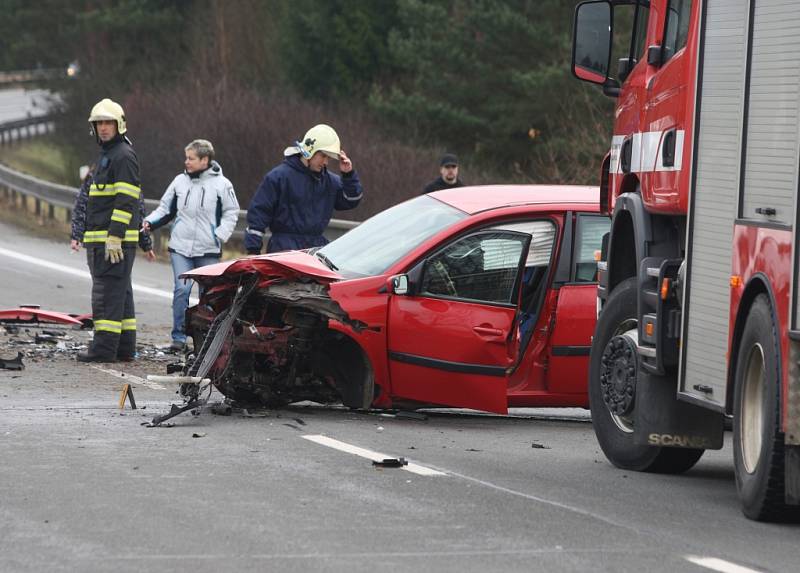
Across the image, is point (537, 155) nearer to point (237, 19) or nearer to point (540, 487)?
point (237, 19)

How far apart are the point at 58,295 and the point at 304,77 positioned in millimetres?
30715

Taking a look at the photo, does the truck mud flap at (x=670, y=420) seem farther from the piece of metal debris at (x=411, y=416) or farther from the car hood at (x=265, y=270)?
the car hood at (x=265, y=270)

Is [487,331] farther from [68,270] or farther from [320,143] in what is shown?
[68,270]

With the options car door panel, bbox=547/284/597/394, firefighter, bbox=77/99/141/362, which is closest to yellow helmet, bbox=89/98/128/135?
firefighter, bbox=77/99/141/362

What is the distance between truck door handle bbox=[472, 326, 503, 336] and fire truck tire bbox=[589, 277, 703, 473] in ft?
3.27

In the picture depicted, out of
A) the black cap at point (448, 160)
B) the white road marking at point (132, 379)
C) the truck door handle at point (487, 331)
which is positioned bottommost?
the white road marking at point (132, 379)

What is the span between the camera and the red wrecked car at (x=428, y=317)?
31.9 feet

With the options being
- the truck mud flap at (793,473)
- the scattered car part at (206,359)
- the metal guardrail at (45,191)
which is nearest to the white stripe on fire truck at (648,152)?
the truck mud flap at (793,473)

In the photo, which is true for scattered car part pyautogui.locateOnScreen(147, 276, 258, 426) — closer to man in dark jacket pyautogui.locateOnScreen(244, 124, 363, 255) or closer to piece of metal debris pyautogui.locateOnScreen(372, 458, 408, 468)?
piece of metal debris pyautogui.locateOnScreen(372, 458, 408, 468)

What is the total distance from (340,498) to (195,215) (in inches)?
293

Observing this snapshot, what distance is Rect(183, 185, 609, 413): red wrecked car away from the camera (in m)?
9.73

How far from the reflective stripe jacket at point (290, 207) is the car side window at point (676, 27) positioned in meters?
4.65

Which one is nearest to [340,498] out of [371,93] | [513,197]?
[513,197]

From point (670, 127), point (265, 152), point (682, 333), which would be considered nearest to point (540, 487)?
point (682, 333)
